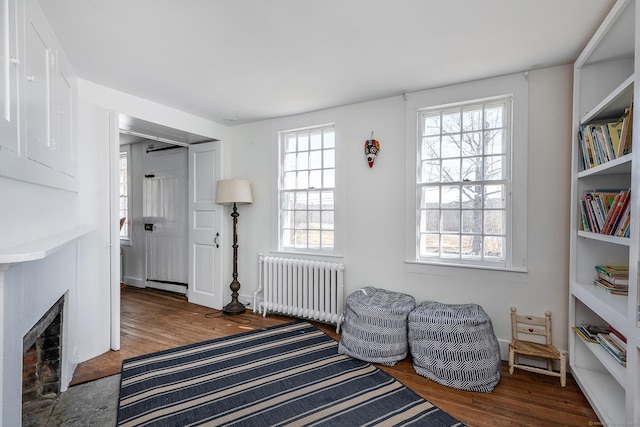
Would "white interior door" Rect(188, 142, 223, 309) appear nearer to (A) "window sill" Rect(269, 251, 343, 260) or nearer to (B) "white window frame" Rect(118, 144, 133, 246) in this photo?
(A) "window sill" Rect(269, 251, 343, 260)

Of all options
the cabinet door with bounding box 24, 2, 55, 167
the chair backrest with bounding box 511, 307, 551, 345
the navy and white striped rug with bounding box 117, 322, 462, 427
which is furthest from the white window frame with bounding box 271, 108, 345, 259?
the cabinet door with bounding box 24, 2, 55, 167

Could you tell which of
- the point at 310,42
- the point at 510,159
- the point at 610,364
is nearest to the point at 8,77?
the point at 310,42

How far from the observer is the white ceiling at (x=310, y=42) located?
1.76 m

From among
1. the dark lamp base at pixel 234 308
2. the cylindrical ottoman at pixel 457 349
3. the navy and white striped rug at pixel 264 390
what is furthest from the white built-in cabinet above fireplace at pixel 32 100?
the cylindrical ottoman at pixel 457 349

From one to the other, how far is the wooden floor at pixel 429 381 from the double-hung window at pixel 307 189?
988 millimetres

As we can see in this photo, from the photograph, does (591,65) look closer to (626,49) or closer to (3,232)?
(626,49)

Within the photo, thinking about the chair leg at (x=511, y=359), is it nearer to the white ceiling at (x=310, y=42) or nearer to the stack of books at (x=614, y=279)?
the stack of books at (x=614, y=279)

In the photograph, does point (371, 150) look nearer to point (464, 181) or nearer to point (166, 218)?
point (464, 181)

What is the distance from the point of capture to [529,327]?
2.57 metres

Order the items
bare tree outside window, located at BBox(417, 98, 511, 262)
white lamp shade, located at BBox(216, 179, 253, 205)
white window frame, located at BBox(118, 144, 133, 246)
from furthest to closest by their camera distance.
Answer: white window frame, located at BBox(118, 144, 133, 246), white lamp shade, located at BBox(216, 179, 253, 205), bare tree outside window, located at BBox(417, 98, 511, 262)

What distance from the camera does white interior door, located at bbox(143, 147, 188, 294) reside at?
480 centimetres

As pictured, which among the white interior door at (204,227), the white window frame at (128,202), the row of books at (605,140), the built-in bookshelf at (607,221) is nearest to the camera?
the built-in bookshelf at (607,221)

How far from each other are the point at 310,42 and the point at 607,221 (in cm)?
225

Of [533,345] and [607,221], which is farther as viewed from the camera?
[533,345]
